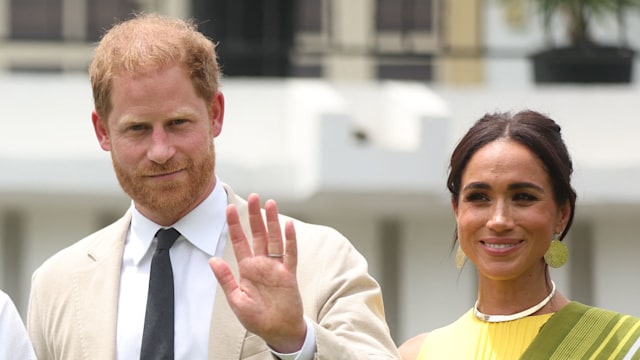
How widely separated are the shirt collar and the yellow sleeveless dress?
20.5 inches

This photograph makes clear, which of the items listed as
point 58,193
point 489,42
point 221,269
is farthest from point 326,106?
point 221,269

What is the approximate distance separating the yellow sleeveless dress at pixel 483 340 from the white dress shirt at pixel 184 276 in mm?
515

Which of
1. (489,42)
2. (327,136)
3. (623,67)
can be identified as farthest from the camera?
(489,42)

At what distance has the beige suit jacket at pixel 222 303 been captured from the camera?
10.8 feet

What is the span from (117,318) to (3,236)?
4226 mm

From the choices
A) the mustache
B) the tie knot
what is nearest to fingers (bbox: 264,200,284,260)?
the mustache

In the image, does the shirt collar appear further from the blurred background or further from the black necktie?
the blurred background

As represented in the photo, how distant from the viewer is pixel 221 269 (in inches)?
121

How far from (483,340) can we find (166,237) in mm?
673

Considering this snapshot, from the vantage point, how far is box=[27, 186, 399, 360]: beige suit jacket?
3301 millimetres

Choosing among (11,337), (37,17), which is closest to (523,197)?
(11,337)

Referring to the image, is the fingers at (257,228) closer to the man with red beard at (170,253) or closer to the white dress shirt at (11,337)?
the man with red beard at (170,253)

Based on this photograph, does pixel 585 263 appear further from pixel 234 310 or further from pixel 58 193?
pixel 234 310

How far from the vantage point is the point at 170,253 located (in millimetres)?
3445
